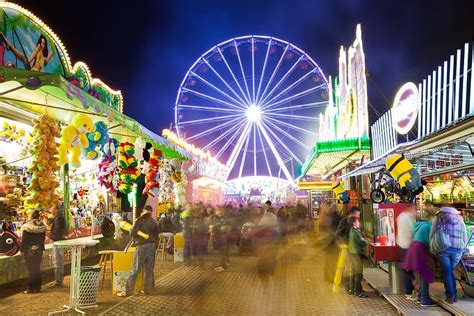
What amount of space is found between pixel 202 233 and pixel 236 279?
255cm

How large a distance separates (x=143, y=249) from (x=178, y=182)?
704 centimetres

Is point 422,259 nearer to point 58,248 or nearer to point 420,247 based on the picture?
point 420,247

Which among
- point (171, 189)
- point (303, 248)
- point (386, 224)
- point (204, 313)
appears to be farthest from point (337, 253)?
point (171, 189)

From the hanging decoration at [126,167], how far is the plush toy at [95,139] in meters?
0.90

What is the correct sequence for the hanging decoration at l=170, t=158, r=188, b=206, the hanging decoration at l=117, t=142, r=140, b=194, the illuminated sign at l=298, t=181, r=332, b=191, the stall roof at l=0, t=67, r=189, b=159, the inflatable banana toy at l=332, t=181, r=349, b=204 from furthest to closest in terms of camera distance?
1. the illuminated sign at l=298, t=181, r=332, b=191
2. the hanging decoration at l=170, t=158, r=188, b=206
3. the inflatable banana toy at l=332, t=181, r=349, b=204
4. the hanging decoration at l=117, t=142, r=140, b=194
5. the stall roof at l=0, t=67, r=189, b=159

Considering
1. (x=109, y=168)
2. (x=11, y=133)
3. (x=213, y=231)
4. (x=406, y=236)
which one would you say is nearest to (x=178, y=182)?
(x=213, y=231)

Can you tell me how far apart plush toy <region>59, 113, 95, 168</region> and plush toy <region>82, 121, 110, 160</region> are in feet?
0.52

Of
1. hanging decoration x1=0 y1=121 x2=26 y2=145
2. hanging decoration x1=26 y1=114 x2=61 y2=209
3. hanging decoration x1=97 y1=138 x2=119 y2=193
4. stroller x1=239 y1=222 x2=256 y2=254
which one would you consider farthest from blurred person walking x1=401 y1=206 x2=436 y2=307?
hanging decoration x1=0 y1=121 x2=26 y2=145

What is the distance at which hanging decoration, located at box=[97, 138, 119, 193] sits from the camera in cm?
933

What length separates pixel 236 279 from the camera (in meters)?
9.11

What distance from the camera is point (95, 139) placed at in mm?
7621

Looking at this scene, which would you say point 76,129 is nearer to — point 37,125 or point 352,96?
point 37,125

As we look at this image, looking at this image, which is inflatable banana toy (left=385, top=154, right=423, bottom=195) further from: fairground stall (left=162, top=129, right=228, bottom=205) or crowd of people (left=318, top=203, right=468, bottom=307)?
fairground stall (left=162, top=129, right=228, bottom=205)

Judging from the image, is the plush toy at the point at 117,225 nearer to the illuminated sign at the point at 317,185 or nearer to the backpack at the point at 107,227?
the backpack at the point at 107,227
